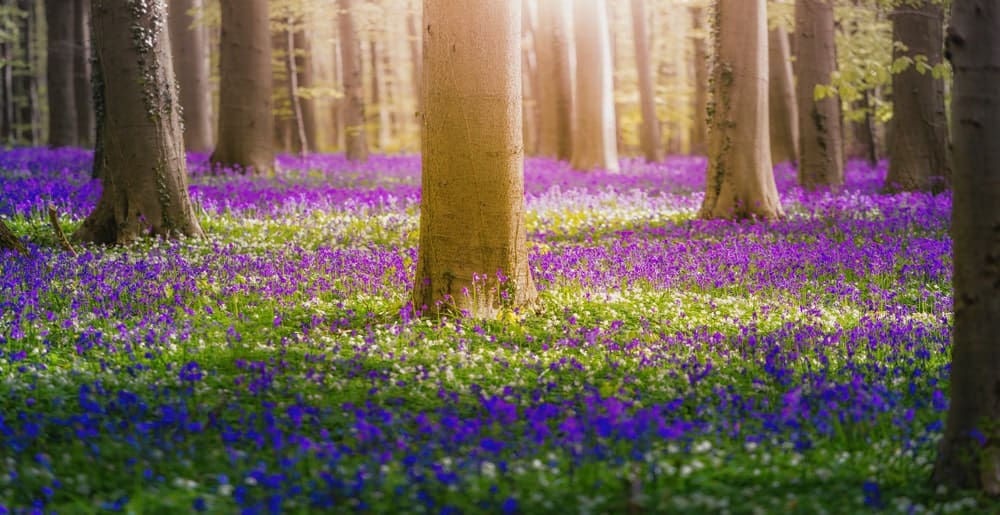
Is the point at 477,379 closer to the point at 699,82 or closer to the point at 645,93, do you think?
the point at 645,93

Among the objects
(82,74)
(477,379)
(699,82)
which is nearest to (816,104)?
(477,379)

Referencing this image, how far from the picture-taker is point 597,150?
2273cm

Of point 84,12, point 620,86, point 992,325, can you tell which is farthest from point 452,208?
point 620,86

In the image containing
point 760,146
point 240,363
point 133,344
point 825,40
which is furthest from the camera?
point 825,40

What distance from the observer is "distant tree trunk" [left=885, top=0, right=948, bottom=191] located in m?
16.3

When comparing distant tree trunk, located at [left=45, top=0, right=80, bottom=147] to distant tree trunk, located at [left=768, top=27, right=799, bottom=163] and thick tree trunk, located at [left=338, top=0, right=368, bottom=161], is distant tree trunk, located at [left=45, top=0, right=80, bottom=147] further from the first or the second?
distant tree trunk, located at [left=768, top=27, right=799, bottom=163]

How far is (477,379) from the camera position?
19.7 feet

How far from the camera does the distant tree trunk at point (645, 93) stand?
1156 inches

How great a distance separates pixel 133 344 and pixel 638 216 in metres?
9.44

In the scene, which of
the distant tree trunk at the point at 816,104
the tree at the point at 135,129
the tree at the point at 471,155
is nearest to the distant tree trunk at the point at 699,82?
the distant tree trunk at the point at 816,104

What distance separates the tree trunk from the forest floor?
16.4 meters

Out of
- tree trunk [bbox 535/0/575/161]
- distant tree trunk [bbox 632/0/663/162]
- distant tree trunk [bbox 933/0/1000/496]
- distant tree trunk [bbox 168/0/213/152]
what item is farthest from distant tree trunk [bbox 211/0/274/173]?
distant tree trunk [bbox 933/0/1000/496]

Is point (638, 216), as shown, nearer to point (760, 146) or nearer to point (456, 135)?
point (760, 146)

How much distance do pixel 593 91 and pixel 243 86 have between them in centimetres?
885
